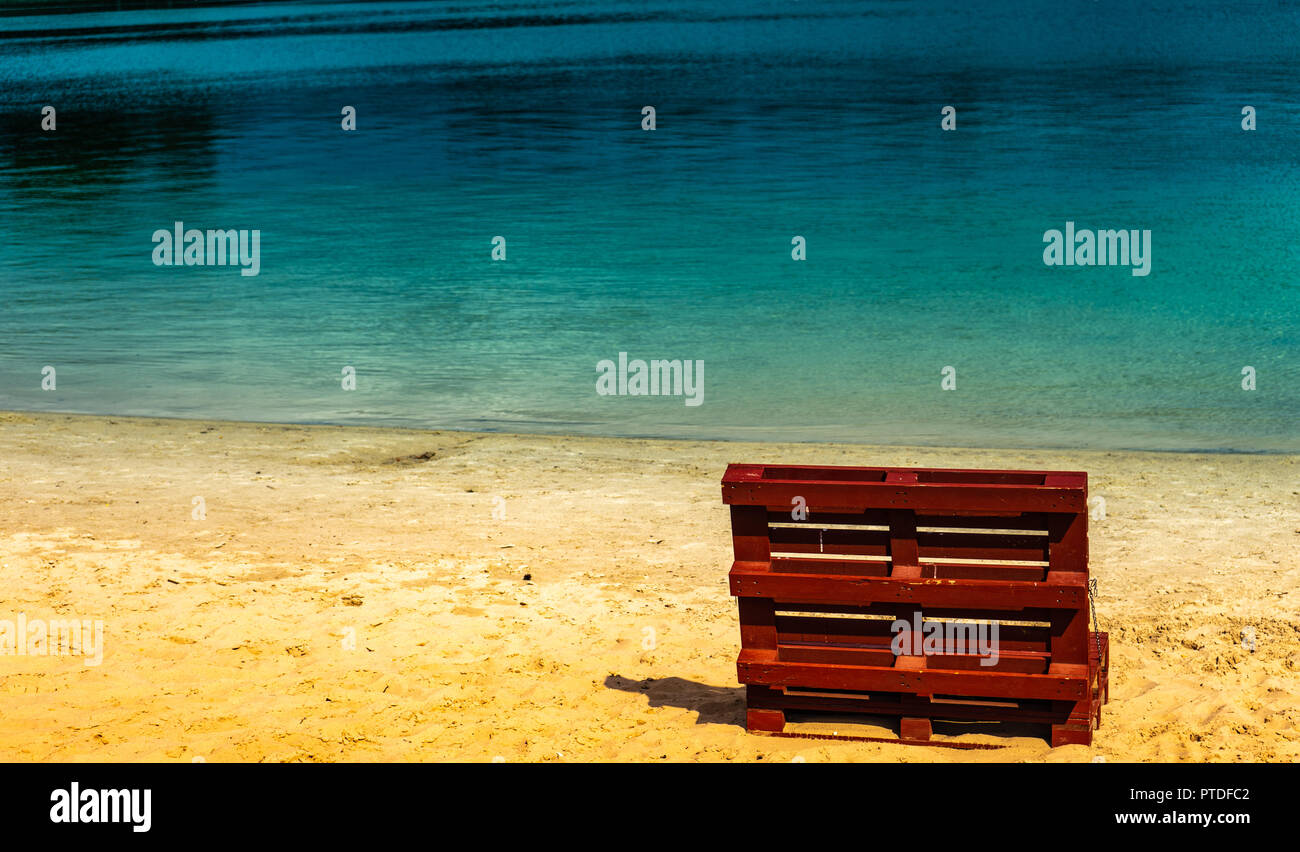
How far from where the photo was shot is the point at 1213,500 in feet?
32.2

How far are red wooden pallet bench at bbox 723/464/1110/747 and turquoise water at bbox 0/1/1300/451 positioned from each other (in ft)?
23.5

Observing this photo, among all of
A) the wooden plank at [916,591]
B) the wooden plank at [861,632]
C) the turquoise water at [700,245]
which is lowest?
the wooden plank at [861,632]

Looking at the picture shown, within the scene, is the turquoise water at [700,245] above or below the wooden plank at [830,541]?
above

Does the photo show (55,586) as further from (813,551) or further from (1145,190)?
(1145,190)

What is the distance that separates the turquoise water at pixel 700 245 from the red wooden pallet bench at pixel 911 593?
7156mm

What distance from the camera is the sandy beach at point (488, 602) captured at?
595 cm

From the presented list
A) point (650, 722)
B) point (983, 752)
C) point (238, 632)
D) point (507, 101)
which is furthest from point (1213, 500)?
point (507, 101)

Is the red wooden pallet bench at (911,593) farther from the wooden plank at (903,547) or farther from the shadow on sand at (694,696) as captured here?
the shadow on sand at (694,696)

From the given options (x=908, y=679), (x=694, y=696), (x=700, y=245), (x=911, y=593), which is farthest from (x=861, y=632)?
(x=700, y=245)

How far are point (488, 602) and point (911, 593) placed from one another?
125 inches

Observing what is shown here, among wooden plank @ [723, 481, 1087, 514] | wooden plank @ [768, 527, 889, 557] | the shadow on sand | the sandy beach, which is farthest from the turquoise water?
wooden plank @ [723, 481, 1087, 514]

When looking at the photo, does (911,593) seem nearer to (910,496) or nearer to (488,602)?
(910,496)

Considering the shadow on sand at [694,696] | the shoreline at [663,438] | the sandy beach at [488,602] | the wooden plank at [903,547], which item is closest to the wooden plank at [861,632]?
the wooden plank at [903,547]
